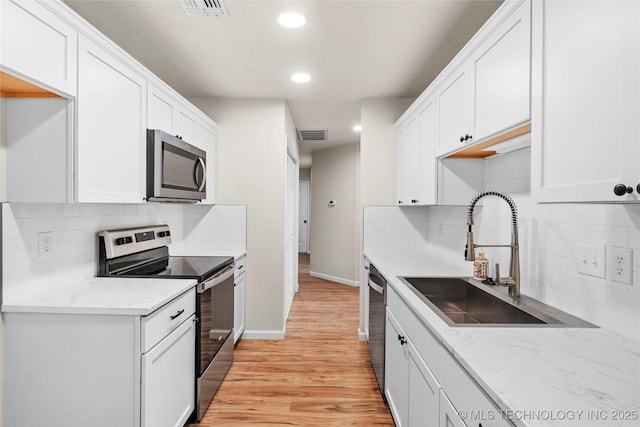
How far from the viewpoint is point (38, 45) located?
1.37 metres

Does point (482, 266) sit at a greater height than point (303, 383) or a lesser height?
greater

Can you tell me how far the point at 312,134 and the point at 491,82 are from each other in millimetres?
3857

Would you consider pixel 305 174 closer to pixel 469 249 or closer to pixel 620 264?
pixel 469 249

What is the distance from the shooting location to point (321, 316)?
14.5ft

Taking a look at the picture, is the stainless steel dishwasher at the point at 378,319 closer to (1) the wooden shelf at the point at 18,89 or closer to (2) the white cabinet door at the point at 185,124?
(2) the white cabinet door at the point at 185,124

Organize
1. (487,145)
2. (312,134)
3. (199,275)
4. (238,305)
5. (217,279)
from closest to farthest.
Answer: (487,145)
(199,275)
(217,279)
(238,305)
(312,134)

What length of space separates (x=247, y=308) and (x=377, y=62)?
2.56 meters

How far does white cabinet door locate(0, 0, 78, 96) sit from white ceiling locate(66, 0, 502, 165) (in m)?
0.62

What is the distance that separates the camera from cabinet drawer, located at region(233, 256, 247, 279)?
10.9 feet

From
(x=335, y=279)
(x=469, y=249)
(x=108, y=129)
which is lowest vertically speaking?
(x=335, y=279)

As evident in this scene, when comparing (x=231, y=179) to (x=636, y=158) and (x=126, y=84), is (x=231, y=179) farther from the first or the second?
(x=636, y=158)

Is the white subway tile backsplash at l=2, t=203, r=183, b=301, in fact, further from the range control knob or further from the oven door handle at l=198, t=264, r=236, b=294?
the range control knob

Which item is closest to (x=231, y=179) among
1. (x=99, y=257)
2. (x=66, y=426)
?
(x=99, y=257)

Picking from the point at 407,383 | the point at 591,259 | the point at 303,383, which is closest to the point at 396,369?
the point at 407,383
